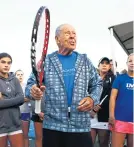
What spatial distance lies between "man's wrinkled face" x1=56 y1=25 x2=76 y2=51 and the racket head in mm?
144

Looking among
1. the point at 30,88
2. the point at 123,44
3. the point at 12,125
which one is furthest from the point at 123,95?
the point at 123,44

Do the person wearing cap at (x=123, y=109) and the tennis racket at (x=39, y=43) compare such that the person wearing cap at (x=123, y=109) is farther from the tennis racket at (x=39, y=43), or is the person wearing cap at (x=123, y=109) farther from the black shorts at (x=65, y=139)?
the tennis racket at (x=39, y=43)

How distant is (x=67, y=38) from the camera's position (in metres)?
3.22

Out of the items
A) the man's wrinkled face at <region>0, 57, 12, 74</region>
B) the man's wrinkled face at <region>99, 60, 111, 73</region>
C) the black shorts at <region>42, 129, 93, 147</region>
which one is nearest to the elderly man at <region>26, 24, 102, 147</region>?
the black shorts at <region>42, 129, 93, 147</region>

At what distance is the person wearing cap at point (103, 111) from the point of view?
5578mm

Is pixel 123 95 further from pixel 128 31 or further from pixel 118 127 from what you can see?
pixel 128 31

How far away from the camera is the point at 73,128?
3123 mm

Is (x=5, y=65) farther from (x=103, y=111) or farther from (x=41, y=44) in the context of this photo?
(x=103, y=111)

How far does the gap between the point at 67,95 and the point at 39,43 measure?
1.85 ft

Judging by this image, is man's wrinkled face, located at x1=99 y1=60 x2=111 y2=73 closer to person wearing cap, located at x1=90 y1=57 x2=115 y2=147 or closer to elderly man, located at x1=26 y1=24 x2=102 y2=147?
person wearing cap, located at x1=90 y1=57 x2=115 y2=147

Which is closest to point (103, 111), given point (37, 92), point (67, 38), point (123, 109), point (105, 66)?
point (105, 66)

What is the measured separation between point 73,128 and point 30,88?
1.83 ft

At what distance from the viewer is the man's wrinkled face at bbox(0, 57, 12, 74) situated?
475 cm

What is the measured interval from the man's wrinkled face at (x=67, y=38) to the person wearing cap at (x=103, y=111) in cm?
247
